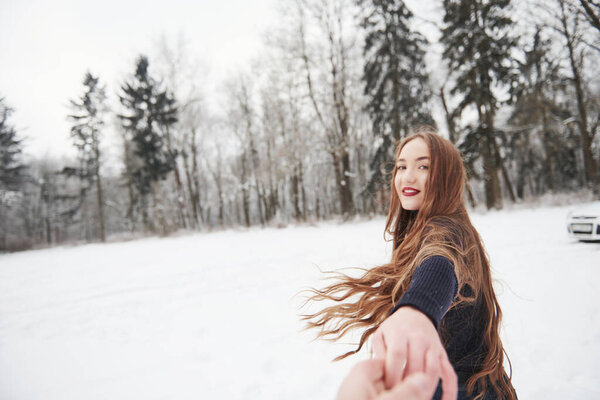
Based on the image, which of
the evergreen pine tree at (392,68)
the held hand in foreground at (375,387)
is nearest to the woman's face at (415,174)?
the held hand in foreground at (375,387)

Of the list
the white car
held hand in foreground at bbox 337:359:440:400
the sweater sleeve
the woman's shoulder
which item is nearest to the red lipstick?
the woman's shoulder

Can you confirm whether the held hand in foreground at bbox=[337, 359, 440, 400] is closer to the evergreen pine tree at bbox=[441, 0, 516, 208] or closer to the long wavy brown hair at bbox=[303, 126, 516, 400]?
the long wavy brown hair at bbox=[303, 126, 516, 400]

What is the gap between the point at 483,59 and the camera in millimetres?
14852

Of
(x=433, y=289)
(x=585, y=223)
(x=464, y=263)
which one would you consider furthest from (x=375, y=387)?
(x=585, y=223)

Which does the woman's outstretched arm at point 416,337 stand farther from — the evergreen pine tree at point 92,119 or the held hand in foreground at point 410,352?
the evergreen pine tree at point 92,119

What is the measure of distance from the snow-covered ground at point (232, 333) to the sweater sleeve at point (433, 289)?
0.89m

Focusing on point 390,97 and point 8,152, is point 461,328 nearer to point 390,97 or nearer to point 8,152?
point 390,97

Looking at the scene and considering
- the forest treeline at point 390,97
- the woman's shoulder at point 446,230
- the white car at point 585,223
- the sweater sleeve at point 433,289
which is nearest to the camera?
the sweater sleeve at point 433,289

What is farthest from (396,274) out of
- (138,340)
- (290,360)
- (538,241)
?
(538,241)

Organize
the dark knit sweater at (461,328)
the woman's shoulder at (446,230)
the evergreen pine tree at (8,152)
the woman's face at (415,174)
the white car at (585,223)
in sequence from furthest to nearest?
the evergreen pine tree at (8,152)
the white car at (585,223)
the woman's face at (415,174)
the woman's shoulder at (446,230)
the dark knit sweater at (461,328)

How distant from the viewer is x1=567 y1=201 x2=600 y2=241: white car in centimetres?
580

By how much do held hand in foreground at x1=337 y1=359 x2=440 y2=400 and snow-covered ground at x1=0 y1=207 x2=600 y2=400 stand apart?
1387 mm

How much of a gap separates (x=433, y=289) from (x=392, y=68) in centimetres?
1720

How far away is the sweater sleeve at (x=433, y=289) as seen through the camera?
736mm
